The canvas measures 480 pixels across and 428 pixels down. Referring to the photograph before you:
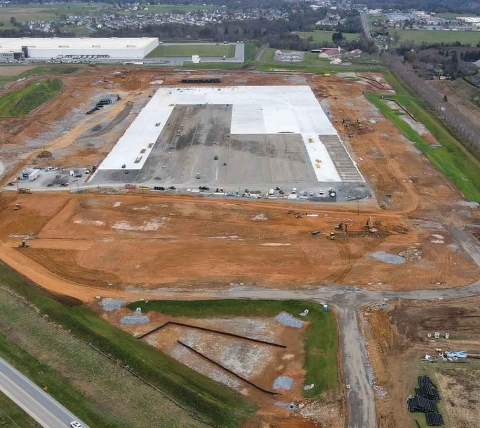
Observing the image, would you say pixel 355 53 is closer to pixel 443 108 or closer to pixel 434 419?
pixel 443 108

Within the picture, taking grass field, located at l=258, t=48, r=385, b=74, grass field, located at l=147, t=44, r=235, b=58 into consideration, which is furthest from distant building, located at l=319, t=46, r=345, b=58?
grass field, located at l=147, t=44, r=235, b=58

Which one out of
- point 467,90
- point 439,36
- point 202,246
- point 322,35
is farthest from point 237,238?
point 439,36

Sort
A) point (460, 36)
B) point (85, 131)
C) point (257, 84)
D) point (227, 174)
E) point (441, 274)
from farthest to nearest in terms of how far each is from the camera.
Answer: point (460, 36)
point (257, 84)
point (85, 131)
point (227, 174)
point (441, 274)

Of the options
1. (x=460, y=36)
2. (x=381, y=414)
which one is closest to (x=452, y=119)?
(x=381, y=414)

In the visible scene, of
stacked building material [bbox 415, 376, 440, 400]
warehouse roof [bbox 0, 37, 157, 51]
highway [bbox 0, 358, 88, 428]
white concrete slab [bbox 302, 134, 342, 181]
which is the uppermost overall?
warehouse roof [bbox 0, 37, 157, 51]

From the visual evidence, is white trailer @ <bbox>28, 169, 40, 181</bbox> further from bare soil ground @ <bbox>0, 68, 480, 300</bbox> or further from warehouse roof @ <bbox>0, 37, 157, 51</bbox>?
warehouse roof @ <bbox>0, 37, 157, 51</bbox>

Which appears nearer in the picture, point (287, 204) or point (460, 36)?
point (287, 204)

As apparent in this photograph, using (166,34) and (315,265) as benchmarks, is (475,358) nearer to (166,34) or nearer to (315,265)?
(315,265)

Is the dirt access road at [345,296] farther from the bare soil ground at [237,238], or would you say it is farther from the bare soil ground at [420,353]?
the bare soil ground at [237,238]
